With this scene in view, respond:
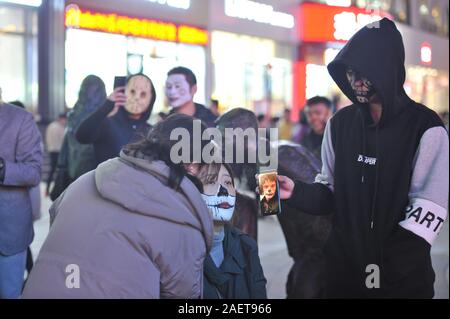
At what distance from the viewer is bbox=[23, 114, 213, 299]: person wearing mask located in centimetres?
194

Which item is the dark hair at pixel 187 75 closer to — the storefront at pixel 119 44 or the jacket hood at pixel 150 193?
the jacket hood at pixel 150 193

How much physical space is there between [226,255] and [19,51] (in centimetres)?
1441

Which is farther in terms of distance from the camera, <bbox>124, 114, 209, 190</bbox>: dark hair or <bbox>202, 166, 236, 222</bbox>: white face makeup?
<bbox>202, 166, 236, 222</bbox>: white face makeup

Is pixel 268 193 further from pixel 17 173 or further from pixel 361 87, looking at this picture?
pixel 17 173

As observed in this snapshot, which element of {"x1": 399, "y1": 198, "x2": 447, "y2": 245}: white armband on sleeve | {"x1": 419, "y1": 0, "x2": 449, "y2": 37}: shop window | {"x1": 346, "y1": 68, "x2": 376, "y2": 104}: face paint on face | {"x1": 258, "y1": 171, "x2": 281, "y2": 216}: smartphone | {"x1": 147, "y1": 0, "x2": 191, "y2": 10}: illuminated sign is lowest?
{"x1": 399, "y1": 198, "x2": 447, "y2": 245}: white armband on sleeve

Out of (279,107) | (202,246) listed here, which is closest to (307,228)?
(202,246)

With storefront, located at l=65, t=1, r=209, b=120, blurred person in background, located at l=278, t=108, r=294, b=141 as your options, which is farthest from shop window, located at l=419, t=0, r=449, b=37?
blurred person in background, located at l=278, t=108, r=294, b=141

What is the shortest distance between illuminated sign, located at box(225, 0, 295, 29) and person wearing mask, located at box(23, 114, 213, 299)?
18.1 meters

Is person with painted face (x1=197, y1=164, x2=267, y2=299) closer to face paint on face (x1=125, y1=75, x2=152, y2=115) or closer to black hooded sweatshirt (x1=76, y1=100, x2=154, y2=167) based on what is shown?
black hooded sweatshirt (x1=76, y1=100, x2=154, y2=167)

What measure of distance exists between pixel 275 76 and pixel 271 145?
19.1m

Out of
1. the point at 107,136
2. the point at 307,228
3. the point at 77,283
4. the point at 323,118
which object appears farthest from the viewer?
the point at 323,118

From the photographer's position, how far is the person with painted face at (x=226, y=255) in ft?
8.73

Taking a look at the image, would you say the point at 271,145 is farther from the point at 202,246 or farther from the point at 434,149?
the point at 202,246

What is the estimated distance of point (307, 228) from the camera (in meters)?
4.13
